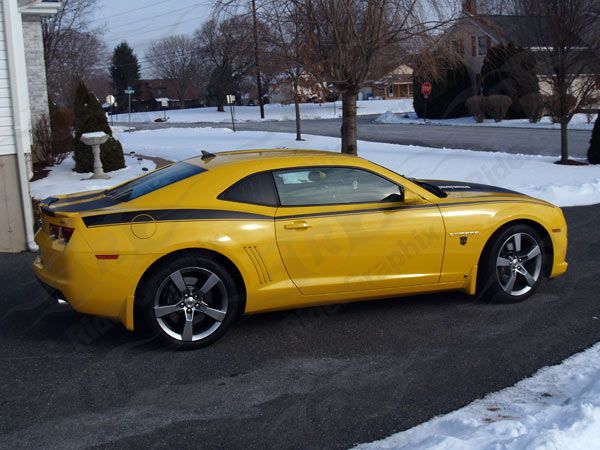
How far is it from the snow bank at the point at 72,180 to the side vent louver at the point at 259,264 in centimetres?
839

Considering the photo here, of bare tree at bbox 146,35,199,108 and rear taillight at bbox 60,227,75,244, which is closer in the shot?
rear taillight at bbox 60,227,75,244

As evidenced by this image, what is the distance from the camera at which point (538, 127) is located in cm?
3488

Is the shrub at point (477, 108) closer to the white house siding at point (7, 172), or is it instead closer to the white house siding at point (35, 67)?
the white house siding at point (35, 67)

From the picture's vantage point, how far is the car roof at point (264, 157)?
5387 millimetres

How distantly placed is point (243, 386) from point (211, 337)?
0.72 meters

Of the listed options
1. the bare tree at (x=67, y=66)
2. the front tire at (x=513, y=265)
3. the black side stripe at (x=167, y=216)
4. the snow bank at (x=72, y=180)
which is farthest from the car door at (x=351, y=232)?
the bare tree at (x=67, y=66)

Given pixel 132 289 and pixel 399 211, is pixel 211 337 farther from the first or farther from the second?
pixel 399 211

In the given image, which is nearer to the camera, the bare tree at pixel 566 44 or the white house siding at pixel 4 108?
the white house siding at pixel 4 108

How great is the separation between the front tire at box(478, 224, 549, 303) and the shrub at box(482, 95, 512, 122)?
117 ft

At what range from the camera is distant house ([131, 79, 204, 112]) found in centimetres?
9488

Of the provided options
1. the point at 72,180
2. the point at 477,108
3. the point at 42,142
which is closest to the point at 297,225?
the point at 72,180

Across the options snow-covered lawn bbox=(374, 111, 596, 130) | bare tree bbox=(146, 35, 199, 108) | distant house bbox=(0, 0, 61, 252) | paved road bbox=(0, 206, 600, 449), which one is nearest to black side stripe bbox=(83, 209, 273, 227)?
paved road bbox=(0, 206, 600, 449)

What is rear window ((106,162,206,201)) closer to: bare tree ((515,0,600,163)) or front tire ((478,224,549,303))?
front tire ((478,224,549,303))

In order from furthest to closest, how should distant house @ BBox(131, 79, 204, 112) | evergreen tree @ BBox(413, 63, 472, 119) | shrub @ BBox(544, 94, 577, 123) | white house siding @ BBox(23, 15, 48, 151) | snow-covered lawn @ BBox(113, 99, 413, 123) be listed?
1. distant house @ BBox(131, 79, 204, 112)
2. snow-covered lawn @ BBox(113, 99, 413, 123)
3. evergreen tree @ BBox(413, 63, 472, 119)
4. white house siding @ BBox(23, 15, 48, 151)
5. shrub @ BBox(544, 94, 577, 123)
